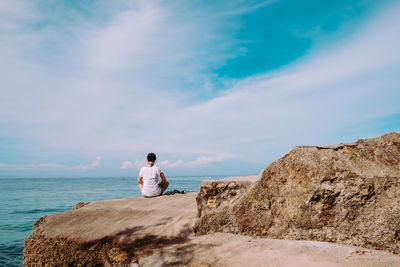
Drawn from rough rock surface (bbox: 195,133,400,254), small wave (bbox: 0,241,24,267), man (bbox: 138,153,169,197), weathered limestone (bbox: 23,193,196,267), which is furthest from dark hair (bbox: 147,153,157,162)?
small wave (bbox: 0,241,24,267)

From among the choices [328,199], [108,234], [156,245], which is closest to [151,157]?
[108,234]

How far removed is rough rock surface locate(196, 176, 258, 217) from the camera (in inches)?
150

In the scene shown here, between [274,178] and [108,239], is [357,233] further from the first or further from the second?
[108,239]

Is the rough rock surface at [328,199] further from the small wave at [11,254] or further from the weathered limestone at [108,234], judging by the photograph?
the small wave at [11,254]

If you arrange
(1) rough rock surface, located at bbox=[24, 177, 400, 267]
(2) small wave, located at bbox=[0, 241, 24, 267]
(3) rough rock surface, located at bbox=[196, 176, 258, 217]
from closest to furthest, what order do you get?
(1) rough rock surface, located at bbox=[24, 177, 400, 267] < (3) rough rock surface, located at bbox=[196, 176, 258, 217] < (2) small wave, located at bbox=[0, 241, 24, 267]

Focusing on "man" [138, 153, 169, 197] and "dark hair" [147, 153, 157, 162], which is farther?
"dark hair" [147, 153, 157, 162]

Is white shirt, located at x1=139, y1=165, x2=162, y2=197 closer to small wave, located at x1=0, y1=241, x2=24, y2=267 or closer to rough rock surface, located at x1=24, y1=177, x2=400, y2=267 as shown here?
rough rock surface, located at x1=24, y1=177, x2=400, y2=267

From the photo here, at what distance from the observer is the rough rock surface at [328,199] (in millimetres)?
2736

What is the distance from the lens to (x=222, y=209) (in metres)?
3.47

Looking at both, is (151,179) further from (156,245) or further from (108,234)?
(156,245)

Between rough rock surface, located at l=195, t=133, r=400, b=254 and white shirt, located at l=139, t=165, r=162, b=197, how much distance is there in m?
3.30

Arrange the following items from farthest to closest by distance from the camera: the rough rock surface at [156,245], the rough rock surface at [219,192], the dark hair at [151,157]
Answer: the dark hair at [151,157]
the rough rock surface at [219,192]
the rough rock surface at [156,245]

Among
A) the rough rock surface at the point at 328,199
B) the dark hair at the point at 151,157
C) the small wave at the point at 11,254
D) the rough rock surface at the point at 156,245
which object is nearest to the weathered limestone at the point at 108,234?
the rough rock surface at the point at 156,245

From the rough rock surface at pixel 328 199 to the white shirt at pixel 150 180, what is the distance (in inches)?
130
